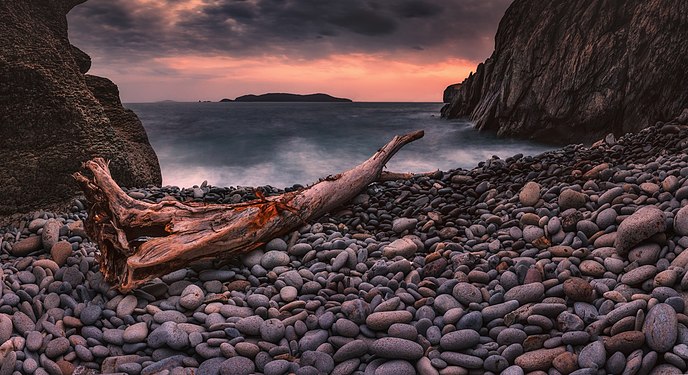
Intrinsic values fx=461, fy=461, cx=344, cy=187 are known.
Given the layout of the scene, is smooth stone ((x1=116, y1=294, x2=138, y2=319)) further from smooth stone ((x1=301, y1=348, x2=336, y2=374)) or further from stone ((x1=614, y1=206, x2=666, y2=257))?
stone ((x1=614, y1=206, x2=666, y2=257))

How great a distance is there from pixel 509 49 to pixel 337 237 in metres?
26.2

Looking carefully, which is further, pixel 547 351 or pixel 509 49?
pixel 509 49

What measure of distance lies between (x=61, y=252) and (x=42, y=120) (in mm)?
2971

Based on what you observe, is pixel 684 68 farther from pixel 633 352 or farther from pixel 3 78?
pixel 3 78

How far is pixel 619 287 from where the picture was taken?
343 cm

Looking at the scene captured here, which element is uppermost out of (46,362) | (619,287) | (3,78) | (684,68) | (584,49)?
(584,49)

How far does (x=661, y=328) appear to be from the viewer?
9.26ft

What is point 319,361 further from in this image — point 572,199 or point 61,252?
point 572,199

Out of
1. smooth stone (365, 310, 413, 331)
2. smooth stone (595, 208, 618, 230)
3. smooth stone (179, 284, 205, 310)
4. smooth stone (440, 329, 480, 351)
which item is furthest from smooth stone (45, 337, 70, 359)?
smooth stone (595, 208, 618, 230)

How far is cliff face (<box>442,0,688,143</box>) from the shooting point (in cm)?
1723

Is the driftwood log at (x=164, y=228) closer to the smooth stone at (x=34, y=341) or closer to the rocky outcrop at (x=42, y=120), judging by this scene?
the smooth stone at (x=34, y=341)

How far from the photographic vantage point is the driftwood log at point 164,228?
406cm

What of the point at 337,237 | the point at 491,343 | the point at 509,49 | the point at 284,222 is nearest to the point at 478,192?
the point at 337,237

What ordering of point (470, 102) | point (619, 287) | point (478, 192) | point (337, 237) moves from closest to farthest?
point (619, 287) → point (337, 237) → point (478, 192) → point (470, 102)
